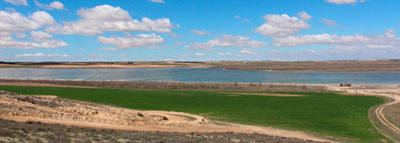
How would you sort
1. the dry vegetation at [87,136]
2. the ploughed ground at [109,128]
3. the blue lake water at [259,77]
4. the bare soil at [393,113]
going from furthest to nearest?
1. the blue lake water at [259,77]
2. the bare soil at [393,113]
3. the ploughed ground at [109,128]
4. the dry vegetation at [87,136]

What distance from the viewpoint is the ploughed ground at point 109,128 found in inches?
720

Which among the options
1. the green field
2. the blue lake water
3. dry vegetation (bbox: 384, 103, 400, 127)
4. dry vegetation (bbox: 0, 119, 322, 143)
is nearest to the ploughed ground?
dry vegetation (bbox: 0, 119, 322, 143)

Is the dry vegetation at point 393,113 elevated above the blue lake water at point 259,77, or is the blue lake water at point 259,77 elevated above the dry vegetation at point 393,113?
the blue lake water at point 259,77

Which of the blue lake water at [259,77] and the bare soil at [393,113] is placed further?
the blue lake water at [259,77]

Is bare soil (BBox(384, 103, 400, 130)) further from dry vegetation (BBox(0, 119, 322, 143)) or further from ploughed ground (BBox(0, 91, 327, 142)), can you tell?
dry vegetation (BBox(0, 119, 322, 143))

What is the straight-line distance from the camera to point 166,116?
110 feet

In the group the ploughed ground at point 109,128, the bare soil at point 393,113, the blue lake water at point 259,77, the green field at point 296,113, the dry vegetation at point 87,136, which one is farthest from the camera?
the blue lake water at point 259,77

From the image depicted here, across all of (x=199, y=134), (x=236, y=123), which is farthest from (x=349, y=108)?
(x=199, y=134)

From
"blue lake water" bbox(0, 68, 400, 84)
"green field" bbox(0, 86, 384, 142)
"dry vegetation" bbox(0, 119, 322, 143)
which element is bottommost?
"green field" bbox(0, 86, 384, 142)

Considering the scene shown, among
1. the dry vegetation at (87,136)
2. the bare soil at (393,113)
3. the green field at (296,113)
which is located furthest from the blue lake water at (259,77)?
the dry vegetation at (87,136)

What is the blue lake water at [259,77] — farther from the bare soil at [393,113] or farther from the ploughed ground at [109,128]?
the ploughed ground at [109,128]

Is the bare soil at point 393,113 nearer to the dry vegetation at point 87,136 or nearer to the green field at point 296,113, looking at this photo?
the green field at point 296,113

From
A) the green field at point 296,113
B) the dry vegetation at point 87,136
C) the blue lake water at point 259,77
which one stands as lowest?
the green field at point 296,113

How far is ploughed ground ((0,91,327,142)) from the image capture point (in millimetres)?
18297
